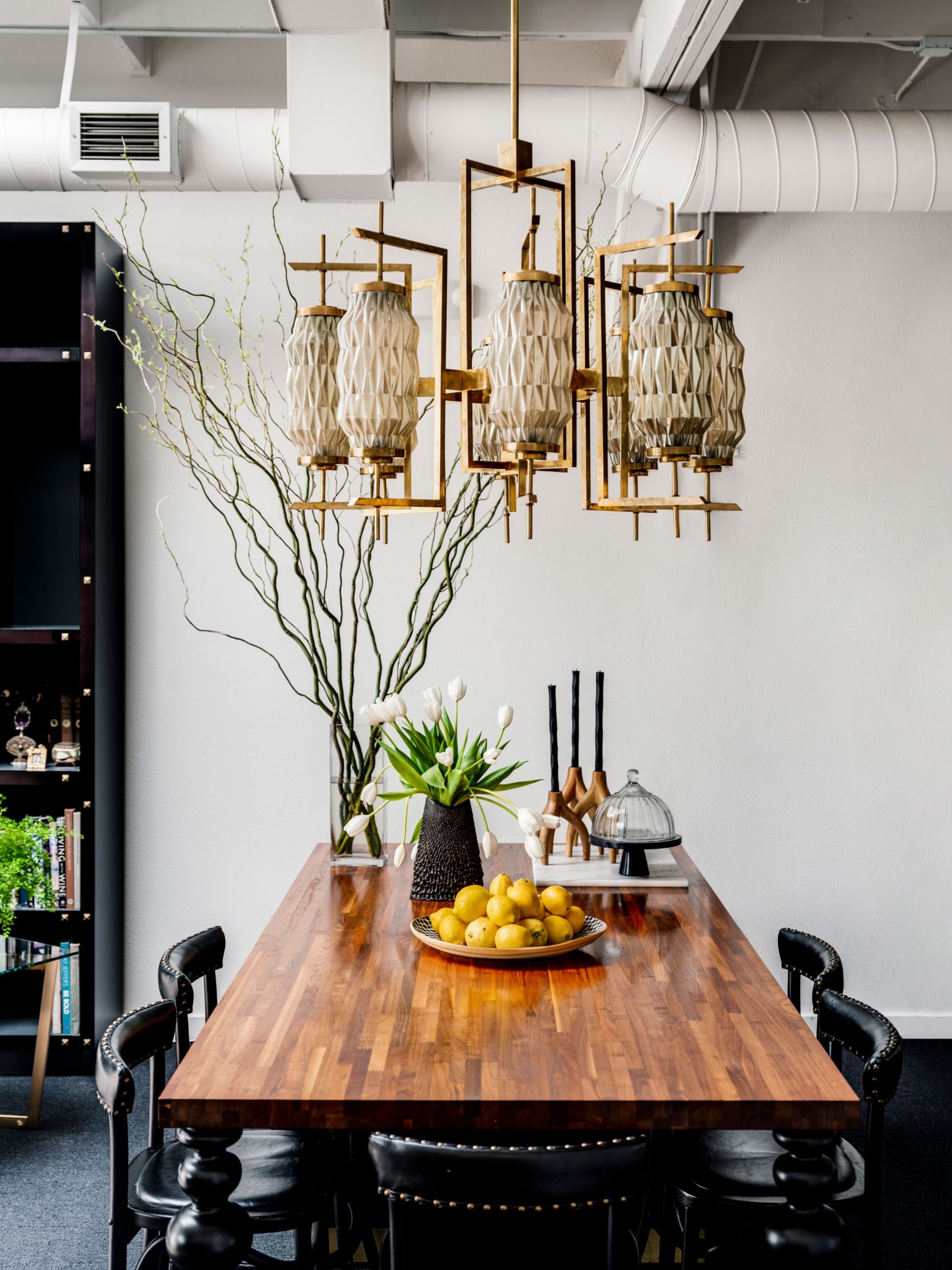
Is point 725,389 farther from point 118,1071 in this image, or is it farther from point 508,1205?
point 118,1071

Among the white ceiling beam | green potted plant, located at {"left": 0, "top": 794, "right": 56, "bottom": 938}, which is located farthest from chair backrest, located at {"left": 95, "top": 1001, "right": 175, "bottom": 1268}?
the white ceiling beam

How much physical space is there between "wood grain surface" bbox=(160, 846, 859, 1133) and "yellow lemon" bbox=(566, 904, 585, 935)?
0.20ft

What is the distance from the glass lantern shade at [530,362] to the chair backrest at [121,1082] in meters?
1.25

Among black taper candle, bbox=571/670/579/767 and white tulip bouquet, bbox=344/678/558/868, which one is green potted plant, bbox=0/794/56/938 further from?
black taper candle, bbox=571/670/579/767

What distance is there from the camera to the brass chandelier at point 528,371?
1780mm

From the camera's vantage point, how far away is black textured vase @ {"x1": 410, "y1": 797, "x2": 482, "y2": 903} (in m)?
2.67

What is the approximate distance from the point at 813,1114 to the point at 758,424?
2.86 meters

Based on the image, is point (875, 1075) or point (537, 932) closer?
point (875, 1075)

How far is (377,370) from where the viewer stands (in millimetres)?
1913

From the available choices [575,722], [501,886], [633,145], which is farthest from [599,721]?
[633,145]

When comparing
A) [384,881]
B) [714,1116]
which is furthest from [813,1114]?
[384,881]

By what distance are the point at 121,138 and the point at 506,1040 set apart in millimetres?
2765

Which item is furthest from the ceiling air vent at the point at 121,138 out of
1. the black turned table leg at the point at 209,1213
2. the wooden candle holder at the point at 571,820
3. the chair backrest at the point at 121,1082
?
the black turned table leg at the point at 209,1213

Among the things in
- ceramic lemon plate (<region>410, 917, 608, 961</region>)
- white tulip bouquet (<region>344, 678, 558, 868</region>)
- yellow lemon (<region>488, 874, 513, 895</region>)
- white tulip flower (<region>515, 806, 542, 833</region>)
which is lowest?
ceramic lemon plate (<region>410, 917, 608, 961</region>)
